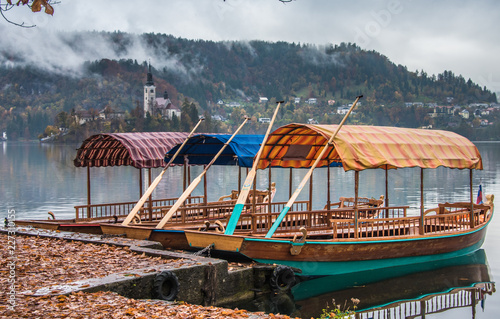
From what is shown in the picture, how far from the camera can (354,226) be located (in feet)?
52.3

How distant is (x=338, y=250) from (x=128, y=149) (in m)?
7.63

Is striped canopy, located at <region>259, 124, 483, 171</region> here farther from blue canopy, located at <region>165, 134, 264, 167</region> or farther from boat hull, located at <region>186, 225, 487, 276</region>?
boat hull, located at <region>186, 225, 487, 276</region>

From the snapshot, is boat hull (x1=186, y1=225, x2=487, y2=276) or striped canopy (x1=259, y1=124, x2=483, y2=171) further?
striped canopy (x1=259, y1=124, x2=483, y2=171)

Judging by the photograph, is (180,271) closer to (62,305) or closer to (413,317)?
(62,305)

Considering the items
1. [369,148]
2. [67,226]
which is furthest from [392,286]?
[67,226]

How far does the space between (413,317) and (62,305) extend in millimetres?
8338

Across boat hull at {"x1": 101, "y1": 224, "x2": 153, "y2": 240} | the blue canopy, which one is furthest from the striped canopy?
boat hull at {"x1": 101, "y1": 224, "x2": 153, "y2": 240}

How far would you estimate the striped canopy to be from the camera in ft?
51.4

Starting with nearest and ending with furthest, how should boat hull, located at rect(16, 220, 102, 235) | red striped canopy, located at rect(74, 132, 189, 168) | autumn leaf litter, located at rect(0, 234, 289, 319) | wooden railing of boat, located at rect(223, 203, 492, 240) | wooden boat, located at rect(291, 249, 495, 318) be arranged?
autumn leaf litter, located at rect(0, 234, 289, 319) → wooden boat, located at rect(291, 249, 495, 318) → wooden railing of boat, located at rect(223, 203, 492, 240) → boat hull, located at rect(16, 220, 102, 235) → red striped canopy, located at rect(74, 132, 189, 168)

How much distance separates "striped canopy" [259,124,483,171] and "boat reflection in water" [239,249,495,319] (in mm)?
3018

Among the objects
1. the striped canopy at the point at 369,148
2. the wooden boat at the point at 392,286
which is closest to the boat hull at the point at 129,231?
the striped canopy at the point at 369,148

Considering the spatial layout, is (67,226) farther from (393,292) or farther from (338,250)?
(393,292)

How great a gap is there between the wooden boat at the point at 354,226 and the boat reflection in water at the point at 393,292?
354mm

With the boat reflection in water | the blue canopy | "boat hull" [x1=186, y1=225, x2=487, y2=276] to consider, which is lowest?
the boat reflection in water
